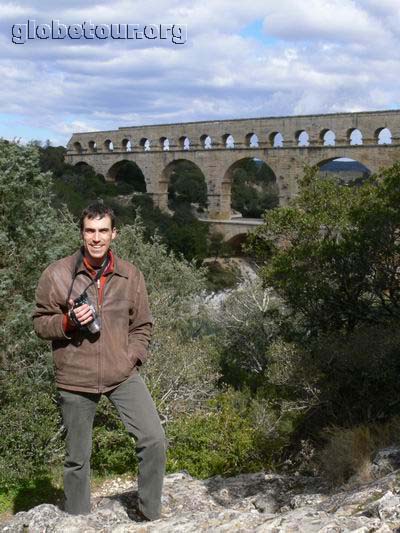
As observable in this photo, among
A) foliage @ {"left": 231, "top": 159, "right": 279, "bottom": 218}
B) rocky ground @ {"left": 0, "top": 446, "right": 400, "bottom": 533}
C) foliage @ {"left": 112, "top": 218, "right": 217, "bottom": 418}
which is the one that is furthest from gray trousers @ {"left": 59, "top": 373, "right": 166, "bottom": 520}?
foliage @ {"left": 231, "top": 159, "right": 279, "bottom": 218}

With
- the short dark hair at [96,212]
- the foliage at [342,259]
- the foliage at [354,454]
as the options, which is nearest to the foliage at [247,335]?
the foliage at [342,259]

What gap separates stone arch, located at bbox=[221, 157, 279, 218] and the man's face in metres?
32.9

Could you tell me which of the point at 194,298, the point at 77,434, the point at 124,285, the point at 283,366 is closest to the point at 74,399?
the point at 77,434

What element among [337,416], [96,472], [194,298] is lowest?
[96,472]

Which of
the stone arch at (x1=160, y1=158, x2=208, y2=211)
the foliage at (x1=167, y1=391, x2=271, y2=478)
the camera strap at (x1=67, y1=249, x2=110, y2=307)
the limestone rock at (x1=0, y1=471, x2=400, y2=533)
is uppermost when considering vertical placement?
the stone arch at (x1=160, y1=158, x2=208, y2=211)

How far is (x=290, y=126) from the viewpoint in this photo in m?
32.7

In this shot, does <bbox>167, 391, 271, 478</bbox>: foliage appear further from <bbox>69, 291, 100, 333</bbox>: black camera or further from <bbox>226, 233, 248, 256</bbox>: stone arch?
<bbox>226, 233, 248, 256</bbox>: stone arch

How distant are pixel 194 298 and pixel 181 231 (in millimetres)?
13334

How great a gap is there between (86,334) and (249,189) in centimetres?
4764

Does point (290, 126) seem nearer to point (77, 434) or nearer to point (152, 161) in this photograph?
point (152, 161)

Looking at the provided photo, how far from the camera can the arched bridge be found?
97.6ft

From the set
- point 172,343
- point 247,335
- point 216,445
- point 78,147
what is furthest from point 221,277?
point 78,147

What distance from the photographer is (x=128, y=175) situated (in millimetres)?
46781

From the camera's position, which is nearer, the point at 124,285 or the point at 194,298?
the point at 124,285
